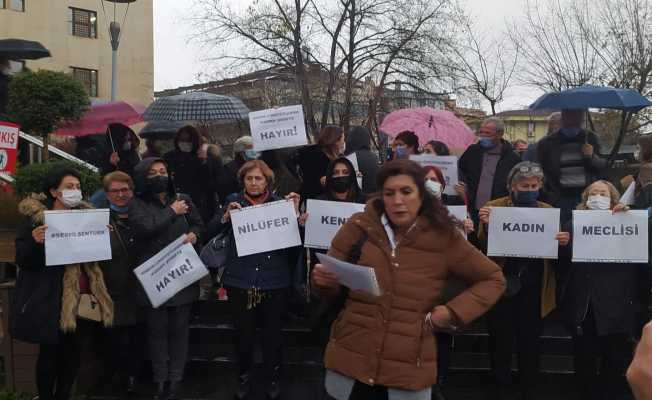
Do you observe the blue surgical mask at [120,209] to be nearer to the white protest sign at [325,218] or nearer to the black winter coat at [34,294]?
the black winter coat at [34,294]

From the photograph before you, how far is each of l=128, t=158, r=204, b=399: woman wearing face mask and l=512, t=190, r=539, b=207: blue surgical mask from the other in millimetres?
2754

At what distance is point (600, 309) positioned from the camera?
5336 millimetres

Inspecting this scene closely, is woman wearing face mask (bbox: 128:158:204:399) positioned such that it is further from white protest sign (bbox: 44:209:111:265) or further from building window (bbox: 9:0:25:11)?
building window (bbox: 9:0:25:11)

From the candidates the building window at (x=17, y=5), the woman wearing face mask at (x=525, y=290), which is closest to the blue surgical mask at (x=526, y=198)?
the woman wearing face mask at (x=525, y=290)

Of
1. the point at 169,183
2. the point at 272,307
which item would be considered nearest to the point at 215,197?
the point at 169,183

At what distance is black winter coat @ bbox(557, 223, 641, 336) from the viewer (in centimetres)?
533

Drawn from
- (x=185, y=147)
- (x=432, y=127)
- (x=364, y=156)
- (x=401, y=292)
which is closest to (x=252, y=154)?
(x=185, y=147)

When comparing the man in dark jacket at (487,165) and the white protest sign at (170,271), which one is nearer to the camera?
the white protest sign at (170,271)

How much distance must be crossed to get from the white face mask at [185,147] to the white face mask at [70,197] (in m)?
2.18

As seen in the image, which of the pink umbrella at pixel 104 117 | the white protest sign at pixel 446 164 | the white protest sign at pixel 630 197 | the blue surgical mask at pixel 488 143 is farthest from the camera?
the pink umbrella at pixel 104 117

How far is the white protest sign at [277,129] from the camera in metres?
6.75

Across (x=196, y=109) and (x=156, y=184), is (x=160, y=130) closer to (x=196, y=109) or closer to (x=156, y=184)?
(x=196, y=109)

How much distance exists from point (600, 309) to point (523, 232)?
0.87 meters

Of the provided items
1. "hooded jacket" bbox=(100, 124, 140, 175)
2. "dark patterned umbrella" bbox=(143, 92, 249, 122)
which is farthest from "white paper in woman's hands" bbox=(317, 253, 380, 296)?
"dark patterned umbrella" bbox=(143, 92, 249, 122)
